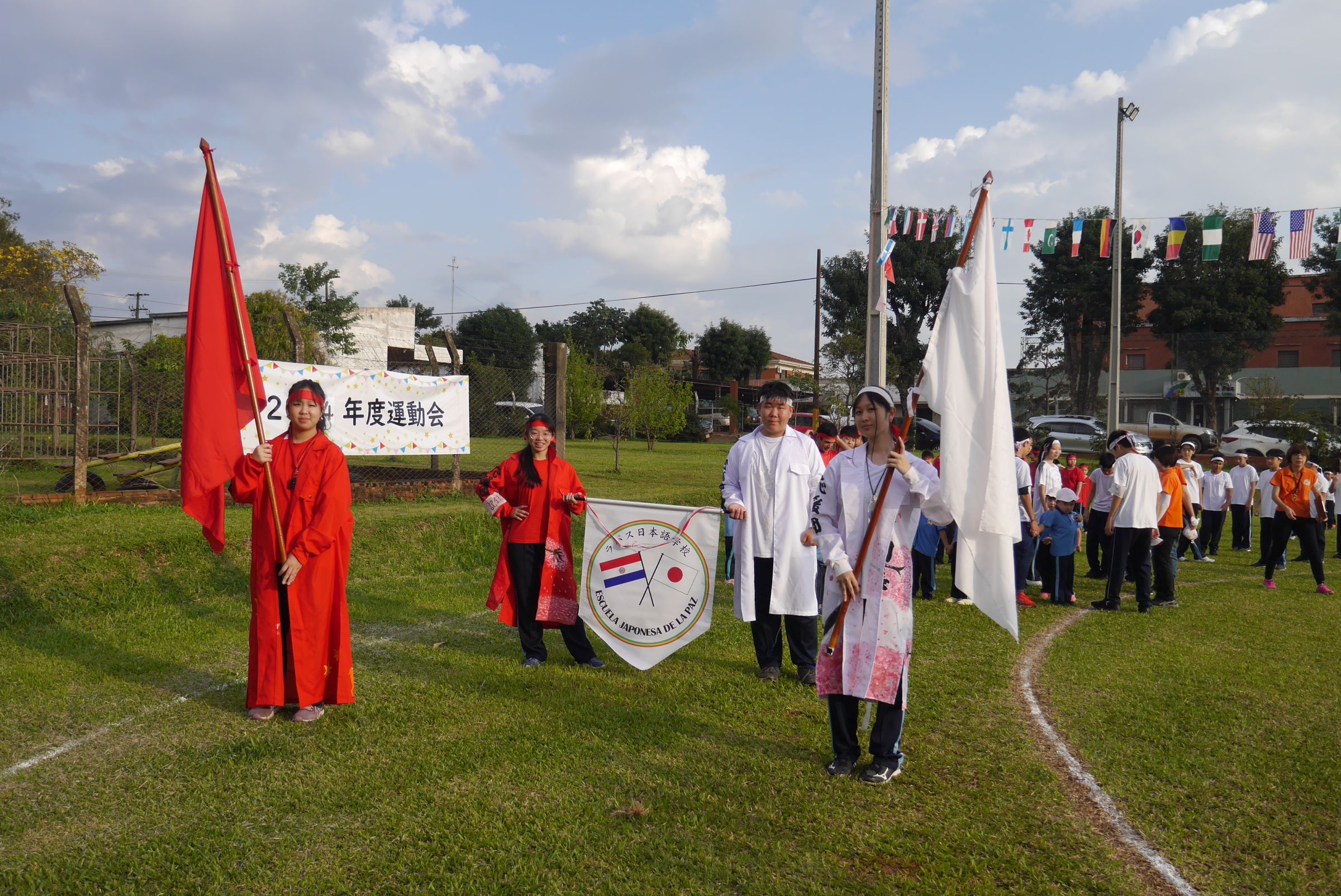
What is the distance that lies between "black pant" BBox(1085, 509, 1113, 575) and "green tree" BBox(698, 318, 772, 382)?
175ft

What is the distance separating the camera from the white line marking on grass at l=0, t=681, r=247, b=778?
4.20 meters

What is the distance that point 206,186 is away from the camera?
5078 mm

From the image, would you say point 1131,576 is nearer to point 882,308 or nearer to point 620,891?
point 882,308

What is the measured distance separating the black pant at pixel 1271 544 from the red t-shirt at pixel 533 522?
914 centimetres

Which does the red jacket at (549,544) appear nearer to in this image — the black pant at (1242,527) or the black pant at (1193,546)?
the black pant at (1193,546)

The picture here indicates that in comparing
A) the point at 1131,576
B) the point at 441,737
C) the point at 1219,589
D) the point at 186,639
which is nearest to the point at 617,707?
the point at 441,737

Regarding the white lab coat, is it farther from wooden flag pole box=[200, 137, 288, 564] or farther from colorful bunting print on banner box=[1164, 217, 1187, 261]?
colorful bunting print on banner box=[1164, 217, 1187, 261]

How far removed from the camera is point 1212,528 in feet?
46.2

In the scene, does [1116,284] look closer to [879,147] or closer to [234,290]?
[879,147]

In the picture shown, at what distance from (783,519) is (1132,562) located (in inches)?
199

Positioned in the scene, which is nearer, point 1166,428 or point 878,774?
point 878,774

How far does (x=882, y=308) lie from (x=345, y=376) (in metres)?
6.31

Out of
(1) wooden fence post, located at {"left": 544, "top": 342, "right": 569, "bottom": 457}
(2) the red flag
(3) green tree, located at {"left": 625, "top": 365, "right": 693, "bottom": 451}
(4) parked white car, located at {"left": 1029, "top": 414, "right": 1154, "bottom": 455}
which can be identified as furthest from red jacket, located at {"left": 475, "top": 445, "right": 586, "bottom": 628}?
(4) parked white car, located at {"left": 1029, "top": 414, "right": 1154, "bottom": 455}

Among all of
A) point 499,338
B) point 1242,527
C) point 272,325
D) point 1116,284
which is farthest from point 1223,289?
point 499,338
